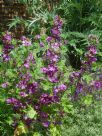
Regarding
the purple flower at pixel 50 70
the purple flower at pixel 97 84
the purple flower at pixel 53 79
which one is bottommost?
the purple flower at pixel 97 84

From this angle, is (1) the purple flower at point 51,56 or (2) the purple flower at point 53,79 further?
(1) the purple flower at point 51,56

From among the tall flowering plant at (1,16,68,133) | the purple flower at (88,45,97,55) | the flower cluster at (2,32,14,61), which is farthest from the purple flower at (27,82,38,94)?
the purple flower at (88,45,97,55)

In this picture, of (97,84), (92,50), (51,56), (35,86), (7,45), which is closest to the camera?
(35,86)

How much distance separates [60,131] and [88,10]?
11.4 feet

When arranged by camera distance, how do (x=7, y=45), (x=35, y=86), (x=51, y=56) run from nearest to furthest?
(x=35, y=86) < (x=51, y=56) < (x=7, y=45)

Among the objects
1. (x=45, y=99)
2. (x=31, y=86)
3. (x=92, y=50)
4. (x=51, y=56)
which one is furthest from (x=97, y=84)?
(x=31, y=86)

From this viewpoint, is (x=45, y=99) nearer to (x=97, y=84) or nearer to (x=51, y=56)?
(x=51, y=56)

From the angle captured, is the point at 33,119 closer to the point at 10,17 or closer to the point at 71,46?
the point at 71,46

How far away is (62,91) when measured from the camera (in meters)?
4.38

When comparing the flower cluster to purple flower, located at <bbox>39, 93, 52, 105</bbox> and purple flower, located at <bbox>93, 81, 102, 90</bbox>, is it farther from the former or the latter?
purple flower, located at <bbox>93, 81, 102, 90</bbox>

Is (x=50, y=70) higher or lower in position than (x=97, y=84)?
higher

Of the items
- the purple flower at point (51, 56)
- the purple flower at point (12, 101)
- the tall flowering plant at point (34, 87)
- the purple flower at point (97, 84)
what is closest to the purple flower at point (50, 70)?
the tall flowering plant at point (34, 87)

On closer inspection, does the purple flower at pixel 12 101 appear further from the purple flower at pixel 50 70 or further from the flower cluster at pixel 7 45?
the flower cluster at pixel 7 45

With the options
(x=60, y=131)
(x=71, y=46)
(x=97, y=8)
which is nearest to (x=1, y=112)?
(x=60, y=131)
